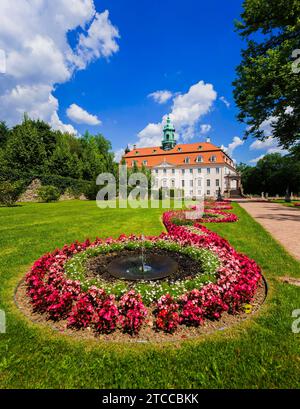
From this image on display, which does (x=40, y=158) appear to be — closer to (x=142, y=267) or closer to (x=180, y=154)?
(x=142, y=267)

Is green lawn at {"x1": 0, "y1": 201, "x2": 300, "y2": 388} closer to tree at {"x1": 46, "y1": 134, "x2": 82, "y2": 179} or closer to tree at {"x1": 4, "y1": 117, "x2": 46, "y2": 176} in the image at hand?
tree at {"x1": 4, "y1": 117, "x2": 46, "y2": 176}

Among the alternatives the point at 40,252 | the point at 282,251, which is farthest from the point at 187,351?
the point at 40,252

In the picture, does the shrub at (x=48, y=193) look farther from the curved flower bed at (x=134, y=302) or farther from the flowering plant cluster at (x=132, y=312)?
the flowering plant cluster at (x=132, y=312)

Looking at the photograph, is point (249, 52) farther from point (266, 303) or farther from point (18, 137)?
point (18, 137)

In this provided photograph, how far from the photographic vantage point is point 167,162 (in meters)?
61.6

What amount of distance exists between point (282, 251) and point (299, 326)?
14.7 feet

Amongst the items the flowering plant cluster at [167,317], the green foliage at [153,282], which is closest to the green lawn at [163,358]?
the flowering plant cluster at [167,317]

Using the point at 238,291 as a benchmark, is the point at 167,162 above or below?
above

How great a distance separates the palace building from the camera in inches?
2222

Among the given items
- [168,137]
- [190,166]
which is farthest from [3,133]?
[190,166]

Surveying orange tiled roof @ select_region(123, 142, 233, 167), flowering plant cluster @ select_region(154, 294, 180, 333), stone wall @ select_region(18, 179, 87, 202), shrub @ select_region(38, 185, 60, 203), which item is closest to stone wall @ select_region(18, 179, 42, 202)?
stone wall @ select_region(18, 179, 87, 202)

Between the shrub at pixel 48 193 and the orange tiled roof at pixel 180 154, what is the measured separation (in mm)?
37953

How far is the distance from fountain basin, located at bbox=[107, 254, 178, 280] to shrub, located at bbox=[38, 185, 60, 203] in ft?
80.0

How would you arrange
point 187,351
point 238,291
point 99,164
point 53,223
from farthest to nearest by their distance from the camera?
point 99,164 < point 53,223 < point 238,291 < point 187,351
